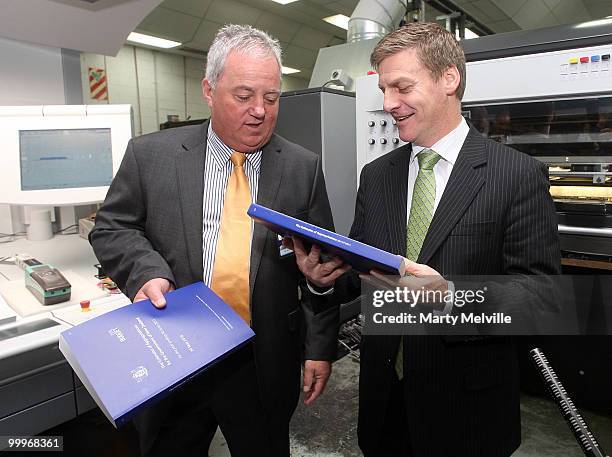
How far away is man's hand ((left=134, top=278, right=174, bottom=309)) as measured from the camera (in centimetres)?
90

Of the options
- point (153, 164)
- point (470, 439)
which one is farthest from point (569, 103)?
point (153, 164)

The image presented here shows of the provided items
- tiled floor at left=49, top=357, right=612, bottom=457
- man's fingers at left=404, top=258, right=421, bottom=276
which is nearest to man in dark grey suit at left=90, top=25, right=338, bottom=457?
man's fingers at left=404, top=258, right=421, bottom=276

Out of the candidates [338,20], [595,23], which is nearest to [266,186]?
[595,23]

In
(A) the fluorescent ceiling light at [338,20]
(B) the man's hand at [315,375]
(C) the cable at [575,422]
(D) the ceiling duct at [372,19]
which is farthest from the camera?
(A) the fluorescent ceiling light at [338,20]

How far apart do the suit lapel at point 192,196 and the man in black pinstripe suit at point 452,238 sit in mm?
275

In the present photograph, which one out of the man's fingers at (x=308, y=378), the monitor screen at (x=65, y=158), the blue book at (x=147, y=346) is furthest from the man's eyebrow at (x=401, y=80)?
the monitor screen at (x=65, y=158)

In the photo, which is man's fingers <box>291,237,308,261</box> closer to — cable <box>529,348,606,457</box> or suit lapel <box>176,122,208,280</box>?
suit lapel <box>176,122,208,280</box>

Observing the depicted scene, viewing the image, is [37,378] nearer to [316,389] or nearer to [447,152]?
[316,389]

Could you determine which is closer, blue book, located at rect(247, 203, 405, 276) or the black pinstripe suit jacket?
blue book, located at rect(247, 203, 405, 276)

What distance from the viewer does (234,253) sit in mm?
1089

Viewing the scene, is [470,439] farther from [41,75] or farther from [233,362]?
[41,75]

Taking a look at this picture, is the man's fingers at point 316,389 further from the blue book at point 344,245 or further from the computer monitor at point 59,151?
the computer monitor at point 59,151

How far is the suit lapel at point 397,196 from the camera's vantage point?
3.54ft

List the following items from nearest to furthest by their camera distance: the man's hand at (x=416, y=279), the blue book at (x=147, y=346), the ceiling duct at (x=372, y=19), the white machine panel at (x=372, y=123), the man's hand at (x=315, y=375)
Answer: the blue book at (x=147, y=346) → the man's hand at (x=416, y=279) → the man's hand at (x=315, y=375) → the white machine panel at (x=372, y=123) → the ceiling duct at (x=372, y=19)
